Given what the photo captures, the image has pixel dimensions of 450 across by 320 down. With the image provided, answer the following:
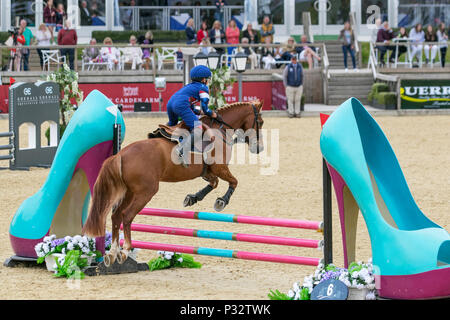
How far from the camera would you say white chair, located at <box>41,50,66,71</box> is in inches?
1058

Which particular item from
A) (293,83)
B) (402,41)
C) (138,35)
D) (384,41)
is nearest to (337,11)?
(402,41)

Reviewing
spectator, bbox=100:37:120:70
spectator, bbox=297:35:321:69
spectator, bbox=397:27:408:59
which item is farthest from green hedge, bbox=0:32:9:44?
spectator, bbox=397:27:408:59

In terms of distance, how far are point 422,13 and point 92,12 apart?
14.3 meters

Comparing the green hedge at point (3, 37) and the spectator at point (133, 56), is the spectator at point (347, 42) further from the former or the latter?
the green hedge at point (3, 37)

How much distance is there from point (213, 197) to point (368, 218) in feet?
23.9

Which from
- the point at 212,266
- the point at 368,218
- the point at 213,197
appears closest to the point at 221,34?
the point at 213,197

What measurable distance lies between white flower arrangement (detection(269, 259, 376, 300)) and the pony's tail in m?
1.97

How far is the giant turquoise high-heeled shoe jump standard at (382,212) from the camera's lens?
6.97 metres

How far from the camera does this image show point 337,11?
36.9m

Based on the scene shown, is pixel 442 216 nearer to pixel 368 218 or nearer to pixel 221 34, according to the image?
pixel 368 218

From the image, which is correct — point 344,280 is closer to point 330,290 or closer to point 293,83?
point 330,290

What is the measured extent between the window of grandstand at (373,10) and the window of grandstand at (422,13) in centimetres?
65

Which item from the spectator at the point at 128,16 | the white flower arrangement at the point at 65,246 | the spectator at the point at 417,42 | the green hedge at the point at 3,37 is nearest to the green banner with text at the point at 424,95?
the spectator at the point at 417,42

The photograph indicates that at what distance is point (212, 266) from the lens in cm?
968
